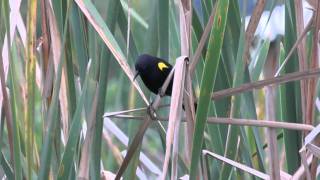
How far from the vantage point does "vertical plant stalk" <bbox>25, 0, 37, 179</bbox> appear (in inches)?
Result: 51.9

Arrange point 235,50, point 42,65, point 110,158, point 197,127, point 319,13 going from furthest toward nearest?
point 110,158 → point 42,65 → point 235,50 → point 319,13 → point 197,127

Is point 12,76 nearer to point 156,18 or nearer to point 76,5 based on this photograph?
point 76,5

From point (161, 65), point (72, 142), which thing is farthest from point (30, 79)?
point (161, 65)

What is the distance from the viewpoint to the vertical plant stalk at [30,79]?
4.33 feet

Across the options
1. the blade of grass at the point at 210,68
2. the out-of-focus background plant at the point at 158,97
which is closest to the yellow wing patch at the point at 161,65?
the out-of-focus background plant at the point at 158,97

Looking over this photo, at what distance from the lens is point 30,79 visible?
133 centimetres

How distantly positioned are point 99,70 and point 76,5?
0.56ft

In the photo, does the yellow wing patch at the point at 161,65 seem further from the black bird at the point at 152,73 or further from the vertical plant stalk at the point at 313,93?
the vertical plant stalk at the point at 313,93

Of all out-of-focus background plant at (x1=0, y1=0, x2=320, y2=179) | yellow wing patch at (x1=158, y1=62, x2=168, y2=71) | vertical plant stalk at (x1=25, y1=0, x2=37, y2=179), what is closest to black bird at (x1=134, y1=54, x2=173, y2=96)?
yellow wing patch at (x1=158, y1=62, x2=168, y2=71)

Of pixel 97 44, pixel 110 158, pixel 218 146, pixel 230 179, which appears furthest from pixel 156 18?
pixel 110 158

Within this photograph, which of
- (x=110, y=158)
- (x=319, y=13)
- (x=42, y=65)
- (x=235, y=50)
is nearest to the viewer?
(x=319, y=13)

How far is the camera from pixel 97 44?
1.37 metres

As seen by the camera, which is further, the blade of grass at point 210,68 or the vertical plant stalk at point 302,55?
the vertical plant stalk at point 302,55

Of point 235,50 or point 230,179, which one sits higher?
point 235,50
